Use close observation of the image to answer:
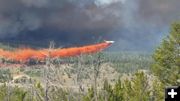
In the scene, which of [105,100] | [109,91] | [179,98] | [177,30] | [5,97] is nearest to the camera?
[179,98]

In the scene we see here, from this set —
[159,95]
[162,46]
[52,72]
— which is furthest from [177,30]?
[52,72]

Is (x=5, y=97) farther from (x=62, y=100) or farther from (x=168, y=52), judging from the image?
(x=168, y=52)

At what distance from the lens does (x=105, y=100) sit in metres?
88.3

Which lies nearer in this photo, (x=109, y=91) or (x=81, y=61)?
(x=81, y=61)

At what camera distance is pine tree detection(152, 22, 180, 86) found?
207 feet

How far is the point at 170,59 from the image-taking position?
63.3 metres

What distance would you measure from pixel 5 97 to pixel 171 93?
102 meters

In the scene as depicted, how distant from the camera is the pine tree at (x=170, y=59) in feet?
207

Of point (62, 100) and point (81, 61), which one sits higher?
point (81, 61)

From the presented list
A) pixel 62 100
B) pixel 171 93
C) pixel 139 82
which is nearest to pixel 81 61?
pixel 139 82

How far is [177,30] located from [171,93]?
49.1 meters

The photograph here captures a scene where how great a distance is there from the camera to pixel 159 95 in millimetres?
67875

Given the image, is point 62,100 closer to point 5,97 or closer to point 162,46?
point 5,97

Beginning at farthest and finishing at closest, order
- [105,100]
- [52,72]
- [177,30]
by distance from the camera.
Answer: [105,100] → [177,30] → [52,72]
